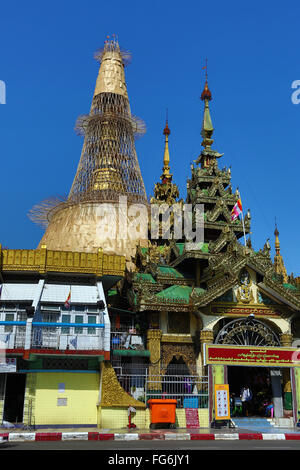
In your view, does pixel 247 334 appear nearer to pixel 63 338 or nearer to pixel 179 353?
pixel 179 353

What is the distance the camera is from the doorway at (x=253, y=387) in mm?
Result: 25875

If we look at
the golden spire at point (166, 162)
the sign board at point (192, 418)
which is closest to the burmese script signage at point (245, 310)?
the sign board at point (192, 418)

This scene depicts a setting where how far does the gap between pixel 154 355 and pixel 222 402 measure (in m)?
4.02

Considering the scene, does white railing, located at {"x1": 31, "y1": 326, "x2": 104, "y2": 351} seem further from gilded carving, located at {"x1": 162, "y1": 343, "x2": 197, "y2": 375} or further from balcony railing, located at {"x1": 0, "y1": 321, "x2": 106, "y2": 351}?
gilded carving, located at {"x1": 162, "y1": 343, "x2": 197, "y2": 375}

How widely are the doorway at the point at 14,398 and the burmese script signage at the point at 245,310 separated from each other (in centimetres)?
1003

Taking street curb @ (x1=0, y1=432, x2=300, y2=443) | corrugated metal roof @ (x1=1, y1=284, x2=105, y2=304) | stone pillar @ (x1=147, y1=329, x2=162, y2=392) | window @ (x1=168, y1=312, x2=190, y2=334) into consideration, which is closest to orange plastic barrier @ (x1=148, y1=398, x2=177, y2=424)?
stone pillar @ (x1=147, y1=329, x2=162, y2=392)

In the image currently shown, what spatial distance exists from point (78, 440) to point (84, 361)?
266 inches

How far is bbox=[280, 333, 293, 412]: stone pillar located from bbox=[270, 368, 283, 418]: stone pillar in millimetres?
238

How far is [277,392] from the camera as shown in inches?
987

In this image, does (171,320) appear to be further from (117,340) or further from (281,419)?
(281,419)

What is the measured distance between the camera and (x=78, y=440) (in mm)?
16609

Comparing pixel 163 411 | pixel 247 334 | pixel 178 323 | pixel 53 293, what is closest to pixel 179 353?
pixel 178 323

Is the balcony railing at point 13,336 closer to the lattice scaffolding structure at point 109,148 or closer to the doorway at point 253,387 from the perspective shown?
the doorway at point 253,387
